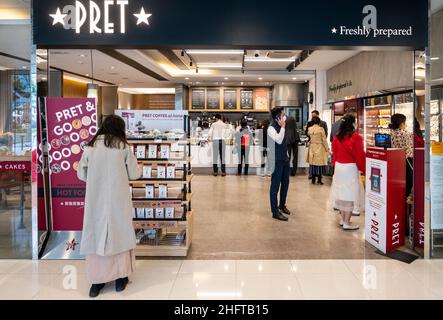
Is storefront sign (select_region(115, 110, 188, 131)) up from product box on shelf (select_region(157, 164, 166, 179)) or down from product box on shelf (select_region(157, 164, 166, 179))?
up

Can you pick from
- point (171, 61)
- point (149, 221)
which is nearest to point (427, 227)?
point (149, 221)

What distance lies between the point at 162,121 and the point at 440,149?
2918mm

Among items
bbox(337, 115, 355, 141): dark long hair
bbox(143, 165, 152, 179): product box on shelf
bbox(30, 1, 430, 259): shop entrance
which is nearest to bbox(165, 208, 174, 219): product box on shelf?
bbox(30, 1, 430, 259): shop entrance

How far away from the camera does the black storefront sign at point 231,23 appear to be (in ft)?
12.9

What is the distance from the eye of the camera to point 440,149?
13.4 ft

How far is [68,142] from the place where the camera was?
4.05 meters

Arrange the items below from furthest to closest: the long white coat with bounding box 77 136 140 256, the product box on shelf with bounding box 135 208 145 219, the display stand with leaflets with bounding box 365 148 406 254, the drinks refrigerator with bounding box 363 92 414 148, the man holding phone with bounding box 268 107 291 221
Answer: the drinks refrigerator with bounding box 363 92 414 148, the man holding phone with bounding box 268 107 291 221, the display stand with leaflets with bounding box 365 148 406 254, the product box on shelf with bounding box 135 208 145 219, the long white coat with bounding box 77 136 140 256

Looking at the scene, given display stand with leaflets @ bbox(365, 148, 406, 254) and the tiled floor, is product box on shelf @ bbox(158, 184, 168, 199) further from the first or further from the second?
display stand with leaflets @ bbox(365, 148, 406, 254)

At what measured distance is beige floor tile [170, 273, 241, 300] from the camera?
124 inches

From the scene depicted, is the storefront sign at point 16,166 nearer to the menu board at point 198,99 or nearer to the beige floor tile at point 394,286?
the beige floor tile at point 394,286

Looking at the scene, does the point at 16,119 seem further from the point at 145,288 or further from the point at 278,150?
the point at 278,150

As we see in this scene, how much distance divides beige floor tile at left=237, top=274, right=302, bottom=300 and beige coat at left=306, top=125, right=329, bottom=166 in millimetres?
5386

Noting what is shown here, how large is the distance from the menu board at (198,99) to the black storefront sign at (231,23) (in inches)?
374

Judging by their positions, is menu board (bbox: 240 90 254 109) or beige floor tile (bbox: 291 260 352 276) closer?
beige floor tile (bbox: 291 260 352 276)
